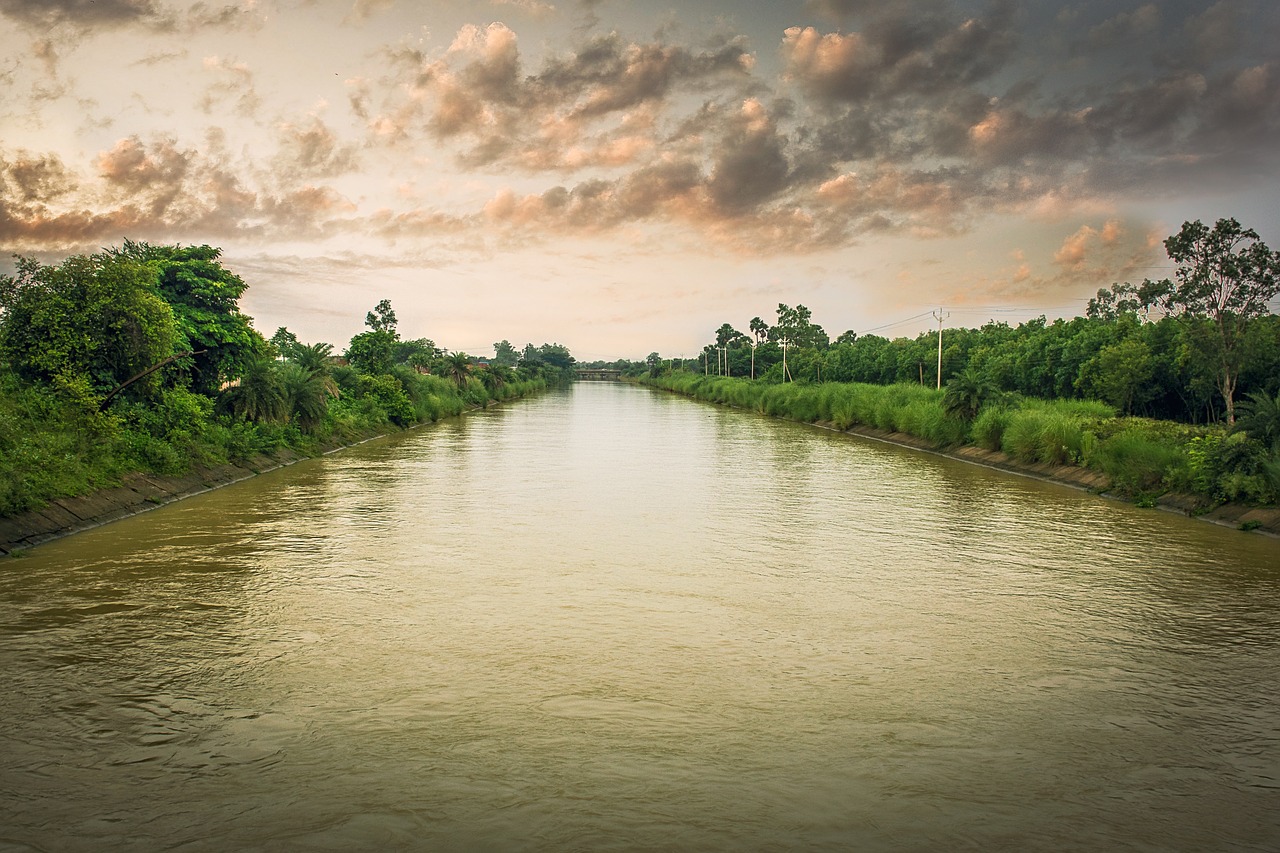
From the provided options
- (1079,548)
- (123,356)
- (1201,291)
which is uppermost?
(1201,291)

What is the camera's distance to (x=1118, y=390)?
4809 cm

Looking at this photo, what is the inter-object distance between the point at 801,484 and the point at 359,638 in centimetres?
1525

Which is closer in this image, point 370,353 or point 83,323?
point 83,323

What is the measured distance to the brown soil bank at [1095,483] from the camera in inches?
621

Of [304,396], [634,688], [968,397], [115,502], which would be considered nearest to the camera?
[634,688]

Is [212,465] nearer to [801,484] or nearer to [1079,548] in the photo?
[801,484]

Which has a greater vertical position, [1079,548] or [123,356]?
[123,356]

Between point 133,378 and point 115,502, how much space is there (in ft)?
10.5

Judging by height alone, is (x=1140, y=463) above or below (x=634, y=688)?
above

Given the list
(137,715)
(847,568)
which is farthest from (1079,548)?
(137,715)

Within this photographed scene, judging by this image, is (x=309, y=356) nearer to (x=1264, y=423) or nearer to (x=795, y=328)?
(x=1264, y=423)

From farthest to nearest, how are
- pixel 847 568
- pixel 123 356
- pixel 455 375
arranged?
pixel 455 375
pixel 123 356
pixel 847 568

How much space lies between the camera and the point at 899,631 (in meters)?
8.70

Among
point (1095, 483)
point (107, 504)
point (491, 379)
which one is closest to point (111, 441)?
point (107, 504)
